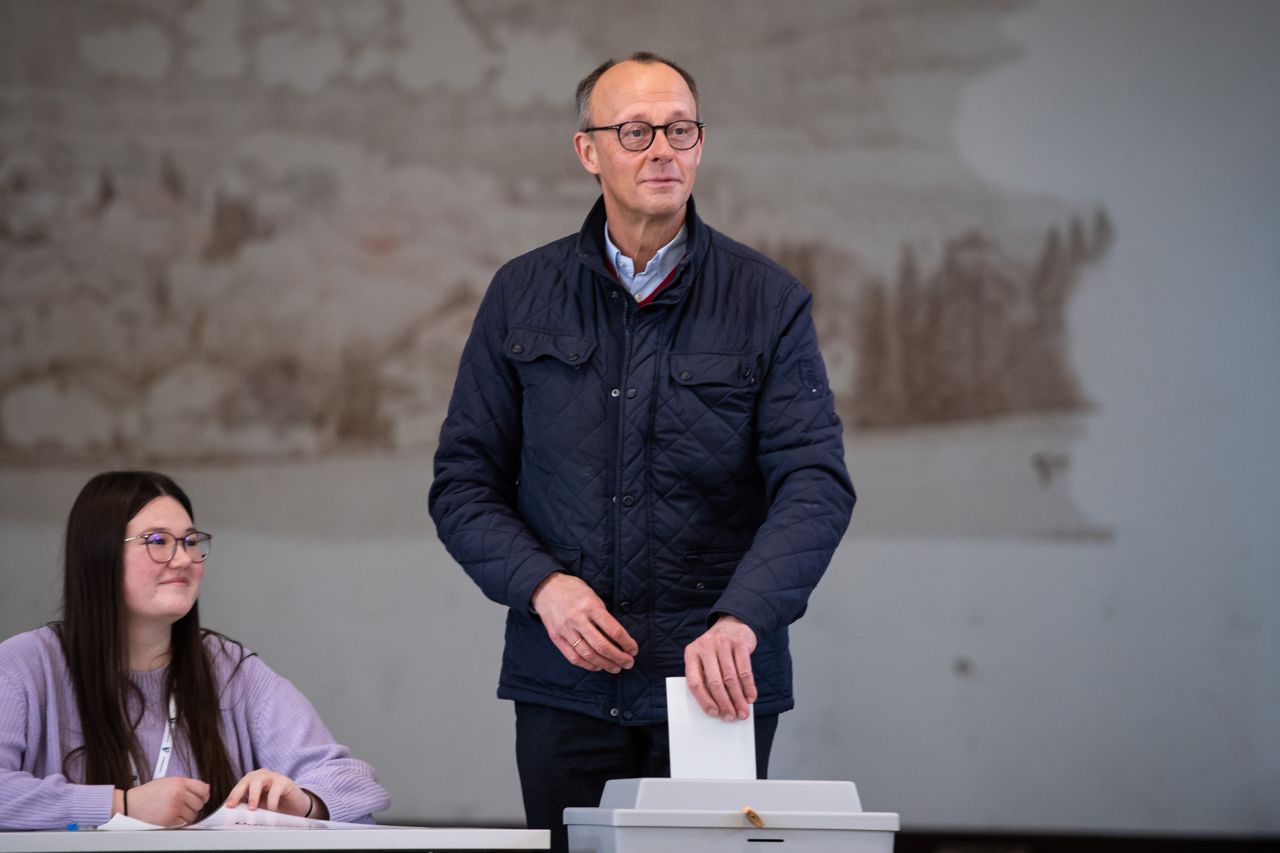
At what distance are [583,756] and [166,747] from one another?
64cm

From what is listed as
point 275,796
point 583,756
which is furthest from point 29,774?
point 583,756

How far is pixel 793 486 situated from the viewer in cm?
229

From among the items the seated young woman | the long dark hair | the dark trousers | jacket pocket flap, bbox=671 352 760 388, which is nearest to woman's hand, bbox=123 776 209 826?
the seated young woman

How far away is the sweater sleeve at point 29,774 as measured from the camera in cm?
206

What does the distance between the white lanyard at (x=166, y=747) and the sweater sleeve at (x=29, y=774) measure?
130 millimetres

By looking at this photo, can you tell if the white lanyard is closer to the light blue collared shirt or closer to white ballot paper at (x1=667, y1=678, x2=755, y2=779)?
white ballot paper at (x1=667, y1=678, x2=755, y2=779)

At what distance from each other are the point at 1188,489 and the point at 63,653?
383 cm

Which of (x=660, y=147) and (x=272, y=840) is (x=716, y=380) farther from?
(x=272, y=840)

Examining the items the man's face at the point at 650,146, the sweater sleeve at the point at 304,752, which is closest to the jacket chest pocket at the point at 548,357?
the man's face at the point at 650,146

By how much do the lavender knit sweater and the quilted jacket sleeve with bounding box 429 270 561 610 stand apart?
36cm

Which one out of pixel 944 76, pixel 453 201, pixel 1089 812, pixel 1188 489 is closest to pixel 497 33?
pixel 453 201

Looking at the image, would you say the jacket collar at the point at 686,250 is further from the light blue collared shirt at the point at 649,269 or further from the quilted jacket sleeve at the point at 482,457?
the quilted jacket sleeve at the point at 482,457

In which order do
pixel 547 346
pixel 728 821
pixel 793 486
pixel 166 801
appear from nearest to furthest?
pixel 728 821
pixel 166 801
pixel 793 486
pixel 547 346

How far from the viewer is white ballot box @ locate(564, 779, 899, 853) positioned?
1809 millimetres
